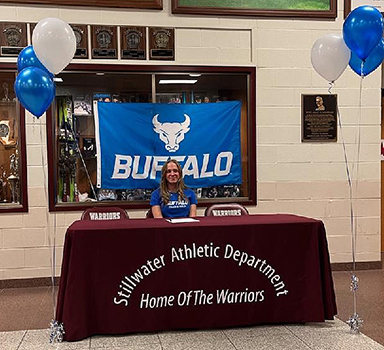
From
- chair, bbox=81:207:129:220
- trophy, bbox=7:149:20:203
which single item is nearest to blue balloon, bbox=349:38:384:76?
chair, bbox=81:207:129:220

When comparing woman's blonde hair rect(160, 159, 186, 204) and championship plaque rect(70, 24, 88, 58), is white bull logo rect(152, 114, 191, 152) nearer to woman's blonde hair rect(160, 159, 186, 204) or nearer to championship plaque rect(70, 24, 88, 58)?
woman's blonde hair rect(160, 159, 186, 204)

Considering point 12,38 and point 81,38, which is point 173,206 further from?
point 12,38

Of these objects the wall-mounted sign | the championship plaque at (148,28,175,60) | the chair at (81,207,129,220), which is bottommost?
the chair at (81,207,129,220)

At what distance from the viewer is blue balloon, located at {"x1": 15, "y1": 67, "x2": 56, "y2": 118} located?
13.0 ft

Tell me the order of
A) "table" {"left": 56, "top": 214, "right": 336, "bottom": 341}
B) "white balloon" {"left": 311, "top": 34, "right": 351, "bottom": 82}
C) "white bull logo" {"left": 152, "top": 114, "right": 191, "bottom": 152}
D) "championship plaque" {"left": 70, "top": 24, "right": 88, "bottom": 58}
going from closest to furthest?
"table" {"left": 56, "top": 214, "right": 336, "bottom": 341} < "white balloon" {"left": 311, "top": 34, "right": 351, "bottom": 82} < "championship plaque" {"left": 70, "top": 24, "right": 88, "bottom": 58} < "white bull logo" {"left": 152, "top": 114, "right": 191, "bottom": 152}

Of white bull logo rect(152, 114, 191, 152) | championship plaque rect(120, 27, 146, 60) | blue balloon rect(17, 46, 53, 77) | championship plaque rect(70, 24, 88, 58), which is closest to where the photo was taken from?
blue balloon rect(17, 46, 53, 77)

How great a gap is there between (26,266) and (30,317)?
124 centimetres

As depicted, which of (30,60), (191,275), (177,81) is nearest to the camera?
(191,275)

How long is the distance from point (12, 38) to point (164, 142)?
1.91 meters

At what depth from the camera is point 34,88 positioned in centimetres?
397

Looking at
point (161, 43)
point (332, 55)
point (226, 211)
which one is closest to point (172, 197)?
point (226, 211)

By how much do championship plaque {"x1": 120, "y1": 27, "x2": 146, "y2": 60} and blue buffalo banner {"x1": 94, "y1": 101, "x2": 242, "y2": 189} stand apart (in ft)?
1.74

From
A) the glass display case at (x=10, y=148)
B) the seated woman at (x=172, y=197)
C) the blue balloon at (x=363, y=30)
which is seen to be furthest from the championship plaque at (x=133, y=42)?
the blue balloon at (x=363, y=30)

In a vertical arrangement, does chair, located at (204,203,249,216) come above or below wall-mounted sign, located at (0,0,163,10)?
below
